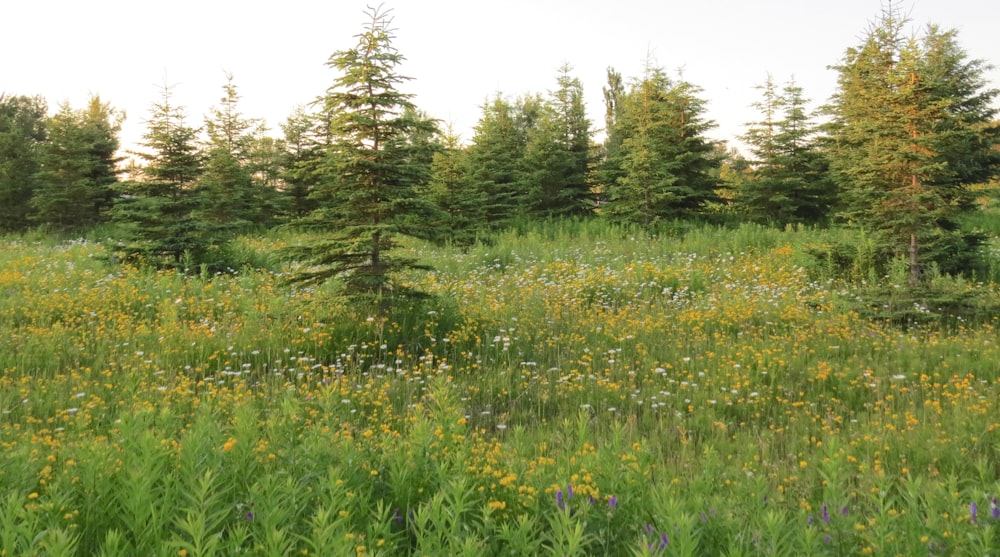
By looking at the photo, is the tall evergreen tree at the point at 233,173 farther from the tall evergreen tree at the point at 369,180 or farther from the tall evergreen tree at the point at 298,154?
the tall evergreen tree at the point at 369,180

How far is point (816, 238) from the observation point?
12.9 meters

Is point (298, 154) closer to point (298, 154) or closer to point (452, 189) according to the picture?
point (298, 154)

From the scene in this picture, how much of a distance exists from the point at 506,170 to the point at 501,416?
60.6 ft

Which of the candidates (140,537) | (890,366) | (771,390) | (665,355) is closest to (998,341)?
(890,366)

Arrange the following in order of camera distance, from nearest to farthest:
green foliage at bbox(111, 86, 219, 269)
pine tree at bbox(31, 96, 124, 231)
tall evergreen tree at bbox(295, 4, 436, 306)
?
tall evergreen tree at bbox(295, 4, 436, 306) < green foliage at bbox(111, 86, 219, 269) < pine tree at bbox(31, 96, 124, 231)

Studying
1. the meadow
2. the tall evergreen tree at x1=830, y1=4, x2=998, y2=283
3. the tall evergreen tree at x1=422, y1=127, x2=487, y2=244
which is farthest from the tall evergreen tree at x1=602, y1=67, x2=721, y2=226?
the tall evergreen tree at x1=830, y1=4, x2=998, y2=283

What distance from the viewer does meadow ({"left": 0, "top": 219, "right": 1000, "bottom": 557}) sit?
2373 millimetres

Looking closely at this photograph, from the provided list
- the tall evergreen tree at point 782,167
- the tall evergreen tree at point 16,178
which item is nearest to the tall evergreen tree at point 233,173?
the tall evergreen tree at point 16,178

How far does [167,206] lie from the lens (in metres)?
11.4

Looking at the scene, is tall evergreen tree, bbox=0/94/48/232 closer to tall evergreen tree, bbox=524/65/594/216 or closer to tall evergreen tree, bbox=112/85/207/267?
tall evergreen tree, bbox=112/85/207/267

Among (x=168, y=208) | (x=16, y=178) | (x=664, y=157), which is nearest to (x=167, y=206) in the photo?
(x=168, y=208)

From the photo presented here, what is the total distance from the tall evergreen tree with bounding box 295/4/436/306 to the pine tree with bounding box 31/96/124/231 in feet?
63.2

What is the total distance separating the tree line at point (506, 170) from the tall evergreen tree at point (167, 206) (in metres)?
0.04

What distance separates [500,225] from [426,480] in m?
17.5
